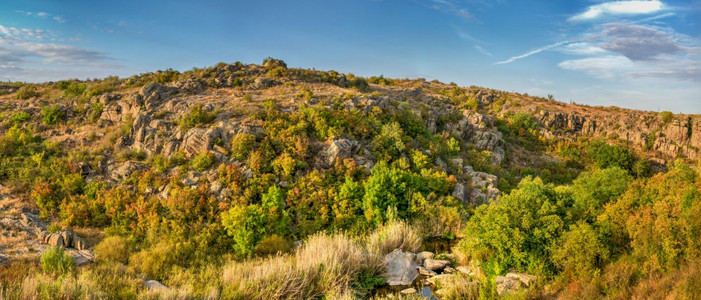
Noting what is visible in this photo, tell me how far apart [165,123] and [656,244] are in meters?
27.3

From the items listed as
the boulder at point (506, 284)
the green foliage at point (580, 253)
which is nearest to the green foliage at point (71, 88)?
the boulder at point (506, 284)

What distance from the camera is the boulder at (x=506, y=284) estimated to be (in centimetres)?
1388

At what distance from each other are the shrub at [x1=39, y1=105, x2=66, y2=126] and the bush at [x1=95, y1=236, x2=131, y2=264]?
684 inches

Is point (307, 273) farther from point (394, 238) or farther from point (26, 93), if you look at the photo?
point (26, 93)

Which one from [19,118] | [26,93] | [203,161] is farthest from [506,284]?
[26,93]

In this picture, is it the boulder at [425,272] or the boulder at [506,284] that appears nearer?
the boulder at [506,284]

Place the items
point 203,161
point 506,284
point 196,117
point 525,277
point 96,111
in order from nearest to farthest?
point 506,284
point 525,277
point 203,161
point 196,117
point 96,111

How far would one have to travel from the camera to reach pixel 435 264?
16.9 metres

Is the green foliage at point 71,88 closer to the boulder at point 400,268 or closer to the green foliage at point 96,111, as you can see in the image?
the green foliage at point 96,111

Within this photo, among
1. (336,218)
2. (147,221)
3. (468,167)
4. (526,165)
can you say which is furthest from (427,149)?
(147,221)

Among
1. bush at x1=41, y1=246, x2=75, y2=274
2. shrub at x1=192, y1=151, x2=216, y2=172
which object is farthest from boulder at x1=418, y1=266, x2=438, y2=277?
bush at x1=41, y1=246, x2=75, y2=274

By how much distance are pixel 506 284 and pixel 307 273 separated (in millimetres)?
7902

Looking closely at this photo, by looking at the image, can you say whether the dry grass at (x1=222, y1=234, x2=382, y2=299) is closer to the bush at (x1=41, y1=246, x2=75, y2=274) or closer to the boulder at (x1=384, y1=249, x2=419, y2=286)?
the boulder at (x1=384, y1=249, x2=419, y2=286)

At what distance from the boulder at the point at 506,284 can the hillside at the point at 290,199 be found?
0.05 metres
